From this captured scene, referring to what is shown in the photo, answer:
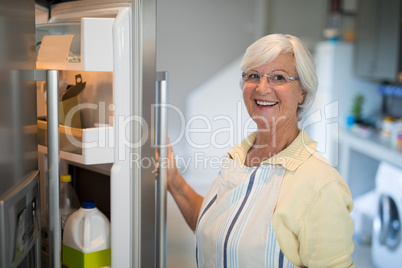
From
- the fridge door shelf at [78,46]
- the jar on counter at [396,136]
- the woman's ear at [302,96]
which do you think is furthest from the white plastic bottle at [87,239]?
the jar on counter at [396,136]

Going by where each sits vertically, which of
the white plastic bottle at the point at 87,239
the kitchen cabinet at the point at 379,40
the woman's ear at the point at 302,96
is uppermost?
the kitchen cabinet at the point at 379,40

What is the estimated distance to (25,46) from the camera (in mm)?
945

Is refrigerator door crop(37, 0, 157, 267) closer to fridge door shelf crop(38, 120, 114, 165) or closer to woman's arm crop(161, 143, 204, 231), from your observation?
fridge door shelf crop(38, 120, 114, 165)

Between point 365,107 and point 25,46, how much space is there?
315 centimetres

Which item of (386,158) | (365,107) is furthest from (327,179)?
(365,107)

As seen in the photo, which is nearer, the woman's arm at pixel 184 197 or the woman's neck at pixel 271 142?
the woman's neck at pixel 271 142

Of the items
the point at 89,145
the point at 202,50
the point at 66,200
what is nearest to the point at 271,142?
the point at 89,145

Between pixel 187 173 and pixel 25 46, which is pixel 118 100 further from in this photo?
pixel 187 173

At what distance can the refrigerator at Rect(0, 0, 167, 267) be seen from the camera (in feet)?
3.24

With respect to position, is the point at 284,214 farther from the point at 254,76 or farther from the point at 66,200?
the point at 66,200

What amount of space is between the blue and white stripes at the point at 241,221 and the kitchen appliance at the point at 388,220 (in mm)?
1564

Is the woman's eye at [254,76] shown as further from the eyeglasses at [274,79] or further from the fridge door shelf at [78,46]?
the fridge door shelf at [78,46]

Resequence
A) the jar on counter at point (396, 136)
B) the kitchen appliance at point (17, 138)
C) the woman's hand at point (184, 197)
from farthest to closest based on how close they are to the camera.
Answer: the jar on counter at point (396, 136) → the woman's hand at point (184, 197) → the kitchen appliance at point (17, 138)

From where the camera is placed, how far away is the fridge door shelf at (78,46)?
1.04 m
